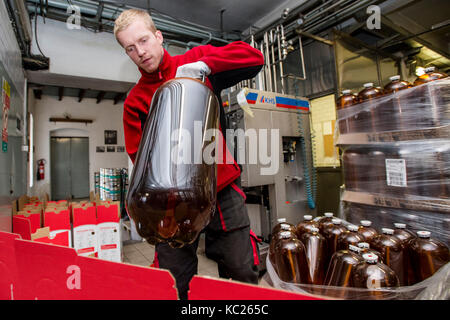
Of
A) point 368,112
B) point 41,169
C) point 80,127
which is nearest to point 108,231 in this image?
point 368,112

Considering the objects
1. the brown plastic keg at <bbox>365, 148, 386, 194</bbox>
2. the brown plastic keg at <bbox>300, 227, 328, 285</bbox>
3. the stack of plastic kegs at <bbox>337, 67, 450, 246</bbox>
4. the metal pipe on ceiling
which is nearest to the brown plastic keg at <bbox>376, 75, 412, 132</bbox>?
the stack of plastic kegs at <bbox>337, 67, 450, 246</bbox>

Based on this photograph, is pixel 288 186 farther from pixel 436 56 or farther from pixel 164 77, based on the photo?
pixel 436 56

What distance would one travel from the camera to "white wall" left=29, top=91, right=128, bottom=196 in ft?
22.8

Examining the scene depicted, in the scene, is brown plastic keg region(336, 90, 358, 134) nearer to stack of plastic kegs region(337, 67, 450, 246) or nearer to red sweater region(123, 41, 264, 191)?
stack of plastic kegs region(337, 67, 450, 246)

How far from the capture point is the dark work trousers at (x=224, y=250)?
1.06 meters

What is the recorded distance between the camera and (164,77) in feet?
3.17

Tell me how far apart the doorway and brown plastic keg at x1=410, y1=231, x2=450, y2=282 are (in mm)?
8517

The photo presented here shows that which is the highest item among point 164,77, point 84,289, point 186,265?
point 164,77

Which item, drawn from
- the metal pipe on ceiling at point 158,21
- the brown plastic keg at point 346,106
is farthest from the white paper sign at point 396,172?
the metal pipe on ceiling at point 158,21

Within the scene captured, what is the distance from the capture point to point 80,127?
7672 mm

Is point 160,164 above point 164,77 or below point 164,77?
below

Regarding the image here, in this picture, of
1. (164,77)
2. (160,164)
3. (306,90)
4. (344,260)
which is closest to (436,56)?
(306,90)

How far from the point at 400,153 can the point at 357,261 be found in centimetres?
111
